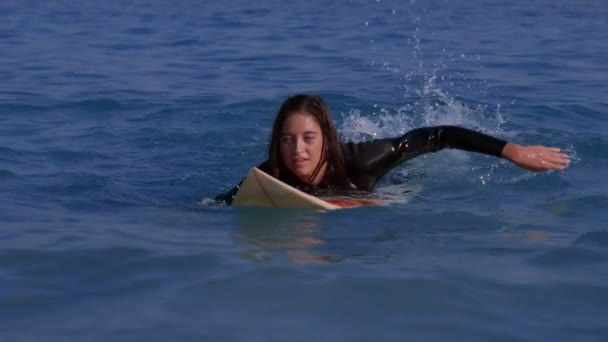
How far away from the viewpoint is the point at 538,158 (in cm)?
548

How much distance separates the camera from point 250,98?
982 centimetres

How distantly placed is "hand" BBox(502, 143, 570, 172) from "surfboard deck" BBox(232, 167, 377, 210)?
0.77 metres

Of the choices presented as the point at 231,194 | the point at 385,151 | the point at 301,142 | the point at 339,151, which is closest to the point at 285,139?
the point at 301,142

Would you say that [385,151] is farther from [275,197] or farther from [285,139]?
[275,197]

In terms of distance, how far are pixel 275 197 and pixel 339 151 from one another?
454 millimetres

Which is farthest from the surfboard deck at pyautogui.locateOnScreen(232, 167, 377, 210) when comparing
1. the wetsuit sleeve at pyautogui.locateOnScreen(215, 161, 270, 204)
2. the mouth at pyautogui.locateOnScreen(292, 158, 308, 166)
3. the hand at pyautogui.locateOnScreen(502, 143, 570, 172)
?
the hand at pyautogui.locateOnScreen(502, 143, 570, 172)

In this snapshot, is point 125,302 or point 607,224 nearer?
point 125,302

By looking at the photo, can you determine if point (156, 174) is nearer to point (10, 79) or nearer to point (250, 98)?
point (250, 98)

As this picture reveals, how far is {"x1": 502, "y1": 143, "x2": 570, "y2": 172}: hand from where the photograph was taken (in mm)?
5469

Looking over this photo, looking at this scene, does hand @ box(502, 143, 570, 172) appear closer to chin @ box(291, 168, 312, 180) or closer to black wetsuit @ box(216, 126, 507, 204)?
black wetsuit @ box(216, 126, 507, 204)

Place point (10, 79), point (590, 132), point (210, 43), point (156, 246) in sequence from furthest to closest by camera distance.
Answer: point (210, 43) → point (10, 79) → point (590, 132) → point (156, 246)

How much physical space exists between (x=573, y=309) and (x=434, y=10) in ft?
43.7

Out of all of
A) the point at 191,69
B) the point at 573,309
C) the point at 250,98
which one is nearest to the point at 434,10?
the point at 191,69

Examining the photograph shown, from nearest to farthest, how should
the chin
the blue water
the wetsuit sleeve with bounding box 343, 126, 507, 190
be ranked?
the blue water → the chin → the wetsuit sleeve with bounding box 343, 126, 507, 190
